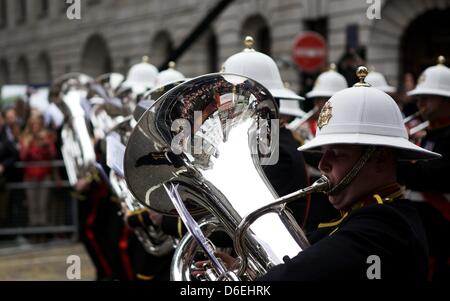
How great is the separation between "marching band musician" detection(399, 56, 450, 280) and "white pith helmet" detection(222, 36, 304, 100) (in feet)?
3.72

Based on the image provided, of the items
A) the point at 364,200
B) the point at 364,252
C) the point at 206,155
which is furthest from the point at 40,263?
the point at 364,252

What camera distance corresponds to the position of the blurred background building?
14.6 metres

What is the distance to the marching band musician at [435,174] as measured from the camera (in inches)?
186

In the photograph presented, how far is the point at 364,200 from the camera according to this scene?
2.41 m

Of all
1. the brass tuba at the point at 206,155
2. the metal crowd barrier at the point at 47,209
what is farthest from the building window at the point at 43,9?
the brass tuba at the point at 206,155

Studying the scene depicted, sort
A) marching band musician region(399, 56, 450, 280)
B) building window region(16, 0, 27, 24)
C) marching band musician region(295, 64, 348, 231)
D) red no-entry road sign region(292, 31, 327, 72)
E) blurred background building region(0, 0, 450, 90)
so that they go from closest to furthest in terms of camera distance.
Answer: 1. marching band musician region(295, 64, 348, 231)
2. marching band musician region(399, 56, 450, 280)
3. red no-entry road sign region(292, 31, 327, 72)
4. blurred background building region(0, 0, 450, 90)
5. building window region(16, 0, 27, 24)

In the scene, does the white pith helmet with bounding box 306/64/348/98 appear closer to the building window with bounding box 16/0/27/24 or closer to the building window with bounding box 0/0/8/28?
the building window with bounding box 16/0/27/24

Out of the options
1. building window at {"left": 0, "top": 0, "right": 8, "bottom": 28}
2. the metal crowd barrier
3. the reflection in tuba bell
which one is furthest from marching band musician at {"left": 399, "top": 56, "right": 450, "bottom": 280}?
building window at {"left": 0, "top": 0, "right": 8, "bottom": 28}

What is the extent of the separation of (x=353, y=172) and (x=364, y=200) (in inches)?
3.6

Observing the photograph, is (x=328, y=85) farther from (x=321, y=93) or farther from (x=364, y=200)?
(x=364, y=200)

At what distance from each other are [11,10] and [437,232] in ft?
107

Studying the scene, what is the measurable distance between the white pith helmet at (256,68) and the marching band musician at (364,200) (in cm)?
137

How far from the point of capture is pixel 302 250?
7.70 feet

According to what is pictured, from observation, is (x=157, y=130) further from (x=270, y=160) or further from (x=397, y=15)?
(x=397, y=15)
